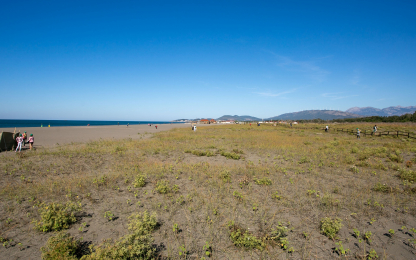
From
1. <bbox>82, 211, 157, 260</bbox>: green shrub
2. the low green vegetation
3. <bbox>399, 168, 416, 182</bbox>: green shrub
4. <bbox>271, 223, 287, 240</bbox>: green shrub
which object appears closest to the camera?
<bbox>82, 211, 157, 260</bbox>: green shrub

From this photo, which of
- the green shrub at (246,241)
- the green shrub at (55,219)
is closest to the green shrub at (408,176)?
the green shrub at (246,241)

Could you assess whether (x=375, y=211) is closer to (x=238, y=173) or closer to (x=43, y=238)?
(x=238, y=173)

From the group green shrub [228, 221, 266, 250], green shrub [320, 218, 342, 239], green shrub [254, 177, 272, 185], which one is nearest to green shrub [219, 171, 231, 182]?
green shrub [254, 177, 272, 185]

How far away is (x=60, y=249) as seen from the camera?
400 centimetres

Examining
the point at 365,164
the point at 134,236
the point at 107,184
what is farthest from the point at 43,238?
the point at 365,164

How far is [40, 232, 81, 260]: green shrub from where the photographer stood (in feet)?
12.8

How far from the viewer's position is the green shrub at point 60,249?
12.8ft

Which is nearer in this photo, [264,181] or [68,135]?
[264,181]

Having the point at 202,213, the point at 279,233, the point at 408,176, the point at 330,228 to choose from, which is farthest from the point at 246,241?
the point at 408,176

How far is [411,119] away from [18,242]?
98.2 meters

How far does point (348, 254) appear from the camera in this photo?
180 inches

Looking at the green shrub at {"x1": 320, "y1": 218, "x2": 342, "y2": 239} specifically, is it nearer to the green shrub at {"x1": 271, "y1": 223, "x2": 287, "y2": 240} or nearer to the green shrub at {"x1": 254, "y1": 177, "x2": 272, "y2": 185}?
the green shrub at {"x1": 271, "y1": 223, "x2": 287, "y2": 240}

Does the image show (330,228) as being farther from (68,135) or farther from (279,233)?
(68,135)

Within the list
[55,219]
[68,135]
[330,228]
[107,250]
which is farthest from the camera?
[68,135]
